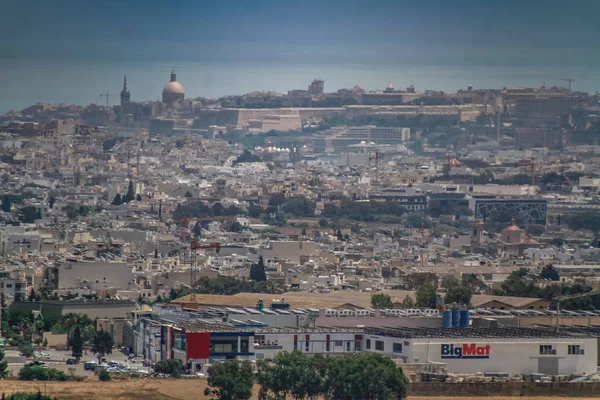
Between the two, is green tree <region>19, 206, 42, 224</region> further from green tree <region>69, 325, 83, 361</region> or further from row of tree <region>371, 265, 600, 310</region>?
green tree <region>69, 325, 83, 361</region>

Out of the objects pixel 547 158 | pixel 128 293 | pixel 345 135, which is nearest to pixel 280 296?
pixel 128 293

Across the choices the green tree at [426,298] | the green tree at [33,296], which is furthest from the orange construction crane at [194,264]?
the green tree at [426,298]

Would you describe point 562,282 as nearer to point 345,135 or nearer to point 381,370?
point 381,370

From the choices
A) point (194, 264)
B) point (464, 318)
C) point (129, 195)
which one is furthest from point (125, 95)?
point (464, 318)

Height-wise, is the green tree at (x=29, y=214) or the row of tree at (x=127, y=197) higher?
the green tree at (x=29, y=214)

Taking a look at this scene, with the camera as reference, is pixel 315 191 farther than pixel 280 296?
Yes

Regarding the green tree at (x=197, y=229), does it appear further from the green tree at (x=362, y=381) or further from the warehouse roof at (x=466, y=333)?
the green tree at (x=362, y=381)
